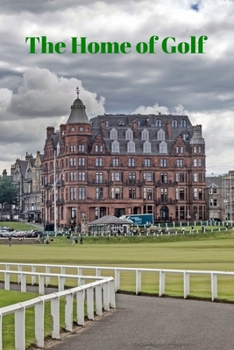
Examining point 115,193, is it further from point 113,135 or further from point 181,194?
point 181,194

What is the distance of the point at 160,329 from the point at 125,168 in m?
155

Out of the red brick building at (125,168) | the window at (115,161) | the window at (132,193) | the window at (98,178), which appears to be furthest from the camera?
the window at (115,161)

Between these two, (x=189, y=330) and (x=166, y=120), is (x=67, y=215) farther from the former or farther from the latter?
(x=189, y=330)

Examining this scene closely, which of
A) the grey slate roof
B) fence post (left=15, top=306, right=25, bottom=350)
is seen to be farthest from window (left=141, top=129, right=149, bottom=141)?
fence post (left=15, top=306, right=25, bottom=350)

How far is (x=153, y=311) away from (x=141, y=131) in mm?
155247

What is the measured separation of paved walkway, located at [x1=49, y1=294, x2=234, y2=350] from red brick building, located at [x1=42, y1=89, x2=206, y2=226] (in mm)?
141661

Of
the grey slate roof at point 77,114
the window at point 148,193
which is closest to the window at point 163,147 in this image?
the window at point 148,193

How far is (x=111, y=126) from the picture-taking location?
17775cm

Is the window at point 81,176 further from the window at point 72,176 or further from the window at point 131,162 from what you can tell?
the window at point 131,162

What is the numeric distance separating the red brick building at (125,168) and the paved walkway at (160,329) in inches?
5577

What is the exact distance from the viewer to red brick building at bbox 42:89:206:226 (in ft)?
554

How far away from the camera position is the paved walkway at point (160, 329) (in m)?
17.8

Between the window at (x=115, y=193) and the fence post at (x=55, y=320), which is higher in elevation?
the window at (x=115, y=193)

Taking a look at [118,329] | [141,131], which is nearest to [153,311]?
[118,329]
